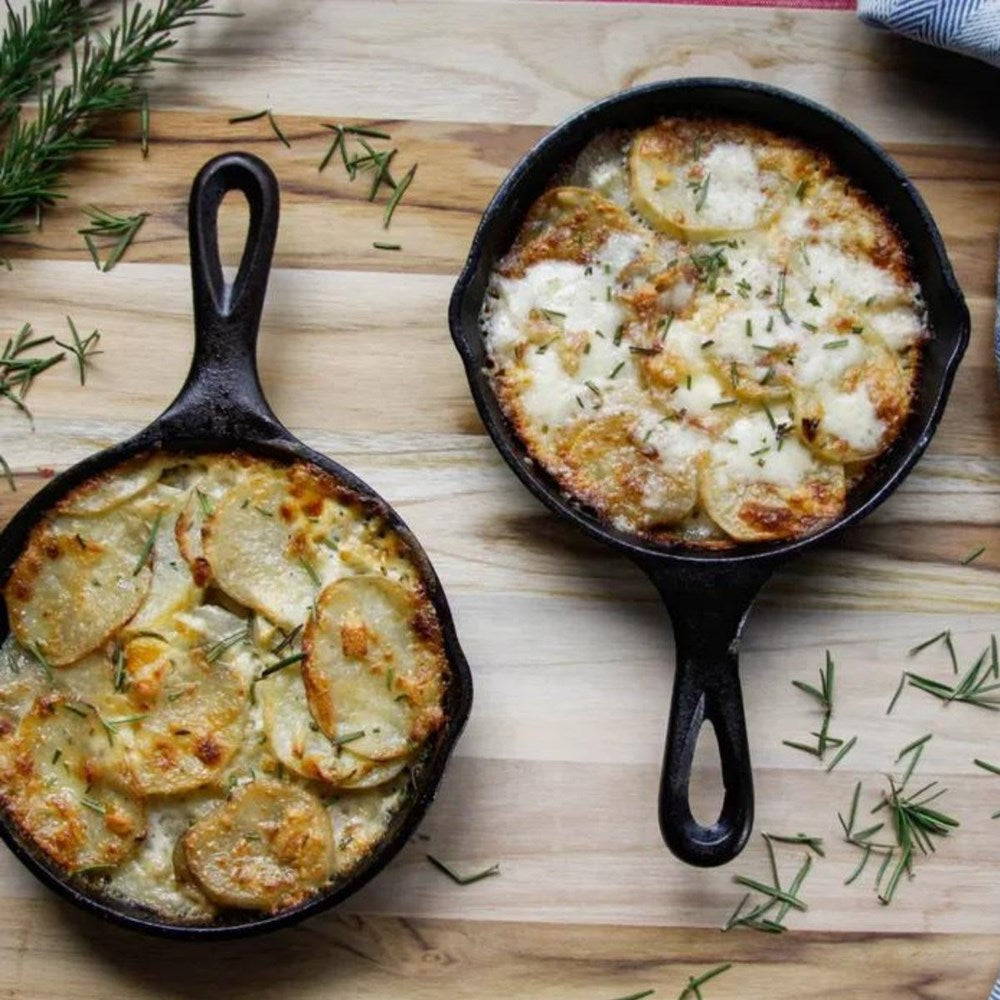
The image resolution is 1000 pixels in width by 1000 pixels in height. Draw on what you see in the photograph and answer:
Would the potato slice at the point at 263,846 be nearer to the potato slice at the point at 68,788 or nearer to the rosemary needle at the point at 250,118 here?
the potato slice at the point at 68,788

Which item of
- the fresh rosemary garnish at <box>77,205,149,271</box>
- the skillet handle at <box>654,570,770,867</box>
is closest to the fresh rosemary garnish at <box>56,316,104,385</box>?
the fresh rosemary garnish at <box>77,205,149,271</box>

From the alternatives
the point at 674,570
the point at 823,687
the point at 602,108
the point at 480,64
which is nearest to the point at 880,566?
the point at 823,687

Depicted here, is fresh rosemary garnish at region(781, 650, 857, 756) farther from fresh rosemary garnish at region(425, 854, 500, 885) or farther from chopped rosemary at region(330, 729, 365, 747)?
chopped rosemary at region(330, 729, 365, 747)

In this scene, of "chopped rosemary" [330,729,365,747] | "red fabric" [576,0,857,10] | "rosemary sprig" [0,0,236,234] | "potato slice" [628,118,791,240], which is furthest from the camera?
"red fabric" [576,0,857,10]

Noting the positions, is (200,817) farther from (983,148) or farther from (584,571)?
(983,148)

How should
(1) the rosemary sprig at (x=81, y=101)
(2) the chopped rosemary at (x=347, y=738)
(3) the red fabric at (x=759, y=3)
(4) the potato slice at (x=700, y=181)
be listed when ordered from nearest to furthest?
(2) the chopped rosemary at (x=347, y=738) < (4) the potato slice at (x=700, y=181) < (1) the rosemary sprig at (x=81, y=101) < (3) the red fabric at (x=759, y=3)

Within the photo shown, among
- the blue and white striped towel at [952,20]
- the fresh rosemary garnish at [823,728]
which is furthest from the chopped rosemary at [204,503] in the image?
the blue and white striped towel at [952,20]

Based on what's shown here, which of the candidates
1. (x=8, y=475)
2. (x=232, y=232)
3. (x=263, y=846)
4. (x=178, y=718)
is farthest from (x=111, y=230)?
(x=263, y=846)
